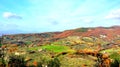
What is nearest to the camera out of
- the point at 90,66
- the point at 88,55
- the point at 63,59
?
the point at 90,66

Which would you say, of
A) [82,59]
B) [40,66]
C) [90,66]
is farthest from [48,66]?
[82,59]

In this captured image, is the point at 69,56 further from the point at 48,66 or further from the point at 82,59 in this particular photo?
the point at 48,66

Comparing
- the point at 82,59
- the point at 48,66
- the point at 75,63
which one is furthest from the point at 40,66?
the point at 82,59

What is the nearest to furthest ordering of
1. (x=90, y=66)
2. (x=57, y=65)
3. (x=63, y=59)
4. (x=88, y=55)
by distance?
(x=57, y=65) → (x=90, y=66) → (x=63, y=59) → (x=88, y=55)

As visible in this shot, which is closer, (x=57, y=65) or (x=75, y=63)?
(x=57, y=65)

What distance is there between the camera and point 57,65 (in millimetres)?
140125

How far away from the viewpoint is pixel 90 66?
162000 mm

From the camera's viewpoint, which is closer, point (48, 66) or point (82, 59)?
point (48, 66)

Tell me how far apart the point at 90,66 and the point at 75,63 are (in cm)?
1249

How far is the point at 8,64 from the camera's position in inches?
5851

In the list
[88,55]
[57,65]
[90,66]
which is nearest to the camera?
[57,65]

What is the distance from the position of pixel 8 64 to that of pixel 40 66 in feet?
62.3

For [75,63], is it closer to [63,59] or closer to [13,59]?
[63,59]

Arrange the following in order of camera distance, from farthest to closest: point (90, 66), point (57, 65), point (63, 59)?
point (63, 59) → point (90, 66) → point (57, 65)
